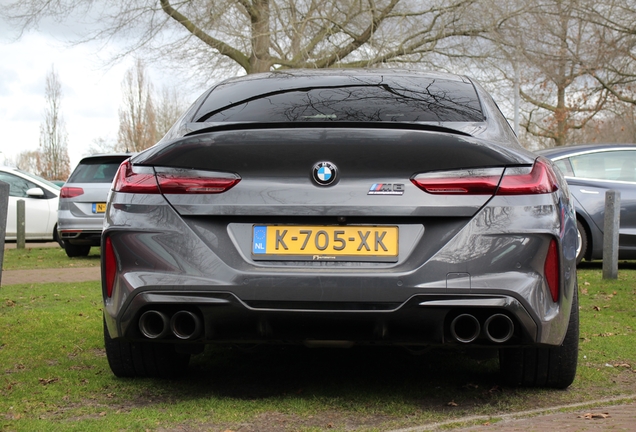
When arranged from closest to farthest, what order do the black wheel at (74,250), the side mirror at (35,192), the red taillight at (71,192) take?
1. the red taillight at (71,192)
2. the black wheel at (74,250)
3. the side mirror at (35,192)

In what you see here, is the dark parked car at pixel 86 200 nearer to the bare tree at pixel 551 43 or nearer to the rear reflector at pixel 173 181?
the rear reflector at pixel 173 181

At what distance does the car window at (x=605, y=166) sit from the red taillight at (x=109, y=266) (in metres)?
7.90

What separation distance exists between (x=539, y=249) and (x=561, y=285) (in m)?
0.22

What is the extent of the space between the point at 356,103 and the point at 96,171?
10.4m

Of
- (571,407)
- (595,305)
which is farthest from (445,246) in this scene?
(595,305)

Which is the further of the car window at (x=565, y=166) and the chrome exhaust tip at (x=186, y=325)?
the car window at (x=565, y=166)

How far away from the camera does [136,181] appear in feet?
12.5

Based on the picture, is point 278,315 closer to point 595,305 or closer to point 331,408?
point 331,408

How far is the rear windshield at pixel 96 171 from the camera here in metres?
13.8

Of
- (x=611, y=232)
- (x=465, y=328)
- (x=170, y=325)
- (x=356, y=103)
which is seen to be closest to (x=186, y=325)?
(x=170, y=325)

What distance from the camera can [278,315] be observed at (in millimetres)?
3605

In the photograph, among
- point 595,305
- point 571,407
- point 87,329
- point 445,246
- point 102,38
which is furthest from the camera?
point 102,38

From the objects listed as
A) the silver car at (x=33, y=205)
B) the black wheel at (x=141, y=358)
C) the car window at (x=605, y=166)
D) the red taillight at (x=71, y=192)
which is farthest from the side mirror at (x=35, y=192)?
the black wheel at (x=141, y=358)

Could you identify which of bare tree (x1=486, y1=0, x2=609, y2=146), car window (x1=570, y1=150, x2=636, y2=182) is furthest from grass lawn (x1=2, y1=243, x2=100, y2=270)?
bare tree (x1=486, y1=0, x2=609, y2=146)
